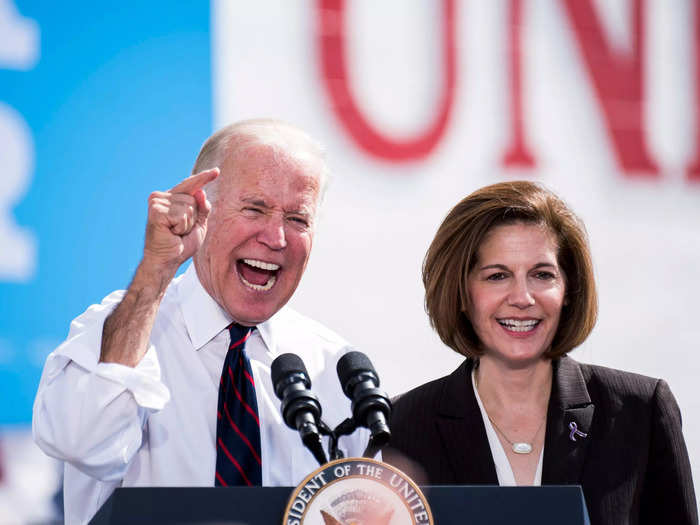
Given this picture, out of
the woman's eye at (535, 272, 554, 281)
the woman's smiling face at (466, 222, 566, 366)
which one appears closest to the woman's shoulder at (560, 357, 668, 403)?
the woman's smiling face at (466, 222, 566, 366)

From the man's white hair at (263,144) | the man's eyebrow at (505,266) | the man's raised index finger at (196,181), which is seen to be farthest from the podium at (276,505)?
the man's eyebrow at (505,266)

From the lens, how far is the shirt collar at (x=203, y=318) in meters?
1.96

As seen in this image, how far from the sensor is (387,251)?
335 cm

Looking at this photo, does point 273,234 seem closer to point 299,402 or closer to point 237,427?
point 237,427

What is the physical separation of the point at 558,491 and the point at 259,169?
1011mm

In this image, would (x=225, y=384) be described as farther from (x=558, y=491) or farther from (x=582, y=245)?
(x=582, y=245)

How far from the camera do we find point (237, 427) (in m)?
1.79

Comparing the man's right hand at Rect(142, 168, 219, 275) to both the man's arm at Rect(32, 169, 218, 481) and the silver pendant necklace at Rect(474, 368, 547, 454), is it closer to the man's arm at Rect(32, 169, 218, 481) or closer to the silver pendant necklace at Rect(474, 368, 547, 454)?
the man's arm at Rect(32, 169, 218, 481)

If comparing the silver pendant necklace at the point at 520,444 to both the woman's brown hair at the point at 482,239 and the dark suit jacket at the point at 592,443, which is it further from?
the woman's brown hair at the point at 482,239

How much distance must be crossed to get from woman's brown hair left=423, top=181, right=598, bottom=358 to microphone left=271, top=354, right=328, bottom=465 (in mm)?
940

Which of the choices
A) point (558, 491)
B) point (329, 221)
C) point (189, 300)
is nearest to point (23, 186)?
point (329, 221)

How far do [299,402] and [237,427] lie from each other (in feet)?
1.62

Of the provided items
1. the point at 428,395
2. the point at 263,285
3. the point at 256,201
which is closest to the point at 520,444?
the point at 428,395

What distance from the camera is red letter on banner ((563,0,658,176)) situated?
3592 millimetres
